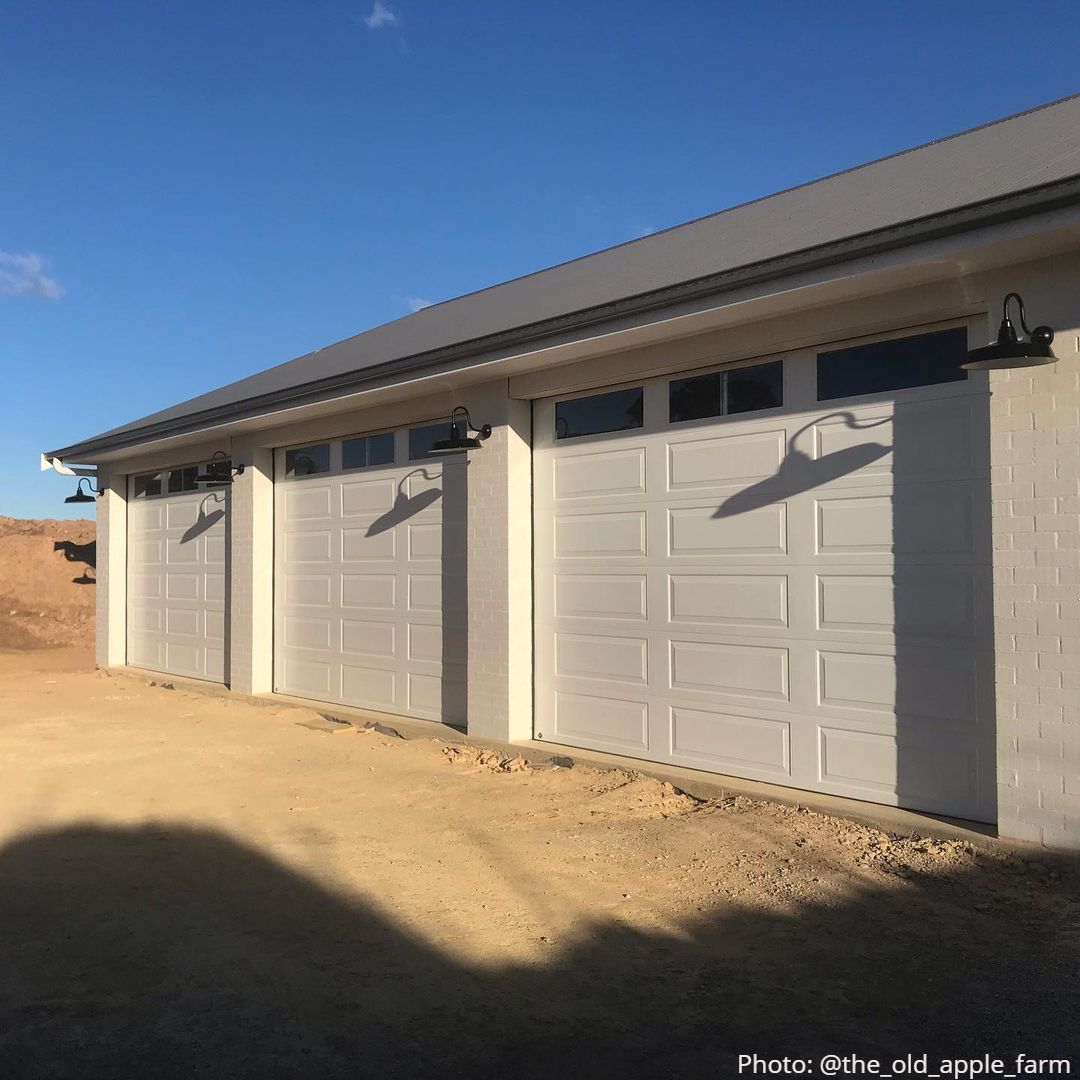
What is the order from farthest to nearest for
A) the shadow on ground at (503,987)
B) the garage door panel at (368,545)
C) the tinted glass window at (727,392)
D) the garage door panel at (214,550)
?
the garage door panel at (214,550), the garage door panel at (368,545), the tinted glass window at (727,392), the shadow on ground at (503,987)

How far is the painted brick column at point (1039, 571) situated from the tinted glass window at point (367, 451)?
20.9 feet

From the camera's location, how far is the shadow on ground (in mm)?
3332

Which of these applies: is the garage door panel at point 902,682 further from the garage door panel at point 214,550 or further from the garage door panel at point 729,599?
the garage door panel at point 214,550

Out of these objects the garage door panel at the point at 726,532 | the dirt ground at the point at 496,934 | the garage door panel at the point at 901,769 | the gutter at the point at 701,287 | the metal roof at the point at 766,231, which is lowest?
the dirt ground at the point at 496,934

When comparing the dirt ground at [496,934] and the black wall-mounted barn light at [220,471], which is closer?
the dirt ground at [496,934]

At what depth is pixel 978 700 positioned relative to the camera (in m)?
5.69

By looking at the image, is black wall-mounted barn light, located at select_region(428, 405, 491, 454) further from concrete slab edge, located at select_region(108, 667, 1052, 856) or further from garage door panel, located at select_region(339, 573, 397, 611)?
concrete slab edge, located at select_region(108, 667, 1052, 856)

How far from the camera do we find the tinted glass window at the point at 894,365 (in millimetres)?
5879

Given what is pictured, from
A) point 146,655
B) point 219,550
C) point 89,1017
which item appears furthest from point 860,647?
point 146,655

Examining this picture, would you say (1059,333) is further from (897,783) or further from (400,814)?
(400,814)

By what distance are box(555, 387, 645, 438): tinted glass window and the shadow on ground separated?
415 cm

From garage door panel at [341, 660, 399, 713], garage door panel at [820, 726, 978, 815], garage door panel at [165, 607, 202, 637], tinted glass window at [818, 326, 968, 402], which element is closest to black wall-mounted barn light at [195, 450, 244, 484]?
garage door panel at [165, 607, 202, 637]

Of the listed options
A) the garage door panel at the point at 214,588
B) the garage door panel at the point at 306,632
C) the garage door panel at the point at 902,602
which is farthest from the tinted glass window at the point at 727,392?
the garage door panel at the point at 214,588

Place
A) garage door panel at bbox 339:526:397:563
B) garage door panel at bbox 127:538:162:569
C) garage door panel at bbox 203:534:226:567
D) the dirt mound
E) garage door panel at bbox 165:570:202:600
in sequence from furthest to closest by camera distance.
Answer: the dirt mound → garage door panel at bbox 127:538:162:569 → garage door panel at bbox 165:570:202:600 → garage door panel at bbox 203:534:226:567 → garage door panel at bbox 339:526:397:563
